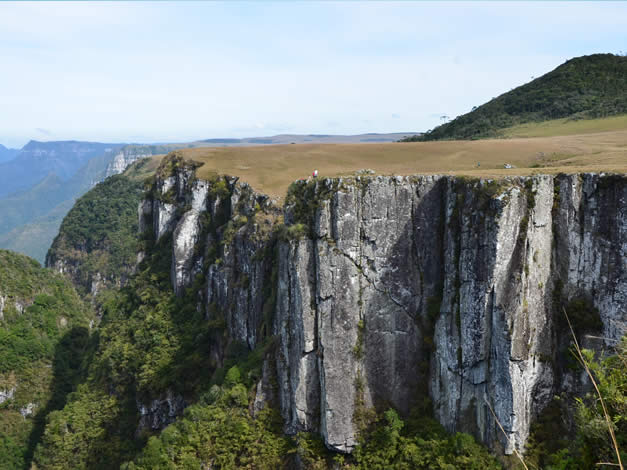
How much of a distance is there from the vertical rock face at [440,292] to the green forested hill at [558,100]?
45593mm

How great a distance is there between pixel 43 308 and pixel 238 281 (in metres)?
54.9

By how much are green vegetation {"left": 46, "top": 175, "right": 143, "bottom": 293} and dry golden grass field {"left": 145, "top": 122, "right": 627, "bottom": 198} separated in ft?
244

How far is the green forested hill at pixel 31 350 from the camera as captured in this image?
55969mm

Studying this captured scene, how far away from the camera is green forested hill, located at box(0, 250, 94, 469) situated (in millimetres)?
55969

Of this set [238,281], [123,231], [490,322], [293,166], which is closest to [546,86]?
[293,166]

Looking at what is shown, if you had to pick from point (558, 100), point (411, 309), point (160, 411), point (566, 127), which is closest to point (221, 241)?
point (160, 411)

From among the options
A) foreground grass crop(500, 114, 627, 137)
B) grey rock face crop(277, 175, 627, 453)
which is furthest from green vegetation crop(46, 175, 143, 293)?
grey rock face crop(277, 175, 627, 453)

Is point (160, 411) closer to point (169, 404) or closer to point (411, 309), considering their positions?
point (169, 404)

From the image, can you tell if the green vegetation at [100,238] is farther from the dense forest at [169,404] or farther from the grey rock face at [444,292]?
the grey rock face at [444,292]

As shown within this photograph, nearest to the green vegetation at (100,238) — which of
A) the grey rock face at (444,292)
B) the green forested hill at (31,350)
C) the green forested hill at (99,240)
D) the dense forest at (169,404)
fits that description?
the green forested hill at (99,240)

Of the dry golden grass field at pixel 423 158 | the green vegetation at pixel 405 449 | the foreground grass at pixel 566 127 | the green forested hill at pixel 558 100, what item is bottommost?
the green vegetation at pixel 405 449

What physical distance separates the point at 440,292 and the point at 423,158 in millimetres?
16140

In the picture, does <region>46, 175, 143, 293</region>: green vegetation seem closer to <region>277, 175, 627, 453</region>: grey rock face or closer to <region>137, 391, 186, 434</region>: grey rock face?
<region>137, 391, 186, 434</region>: grey rock face

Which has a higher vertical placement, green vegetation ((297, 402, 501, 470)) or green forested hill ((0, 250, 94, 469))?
green vegetation ((297, 402, 501, 470))
